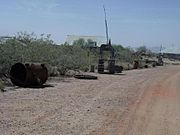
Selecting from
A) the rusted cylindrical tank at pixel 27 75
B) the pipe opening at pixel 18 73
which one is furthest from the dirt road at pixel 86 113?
the pipe opening at pixel 18 73

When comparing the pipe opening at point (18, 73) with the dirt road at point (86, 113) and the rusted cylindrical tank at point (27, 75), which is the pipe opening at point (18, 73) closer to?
the rusted cylindrical tank at point (27, 75)

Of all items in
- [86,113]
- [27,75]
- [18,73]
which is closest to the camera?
[86,113]

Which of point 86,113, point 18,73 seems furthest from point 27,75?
point 86,113

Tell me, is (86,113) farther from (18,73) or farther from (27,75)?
(18,73)

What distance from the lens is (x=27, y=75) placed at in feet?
73.6

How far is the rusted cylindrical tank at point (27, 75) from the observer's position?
22.6 m

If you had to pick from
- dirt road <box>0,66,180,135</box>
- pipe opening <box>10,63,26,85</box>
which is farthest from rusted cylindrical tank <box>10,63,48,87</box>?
dirt road <box>0,66,180,135</box>

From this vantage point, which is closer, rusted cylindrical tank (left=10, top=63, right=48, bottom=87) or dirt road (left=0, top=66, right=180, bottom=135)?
dirt road (left=0, top=66, right=180, bottom=135)

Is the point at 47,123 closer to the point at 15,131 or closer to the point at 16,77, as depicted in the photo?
the point at 15,131

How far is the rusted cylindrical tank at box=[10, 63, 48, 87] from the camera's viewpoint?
74.1ft

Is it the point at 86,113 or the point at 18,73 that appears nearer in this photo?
the point at 86,113

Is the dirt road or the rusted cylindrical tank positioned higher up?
the rusted cylindrical tank

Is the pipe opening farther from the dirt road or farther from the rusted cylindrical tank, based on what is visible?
the dirt road

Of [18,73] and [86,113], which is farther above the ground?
[18,73]
